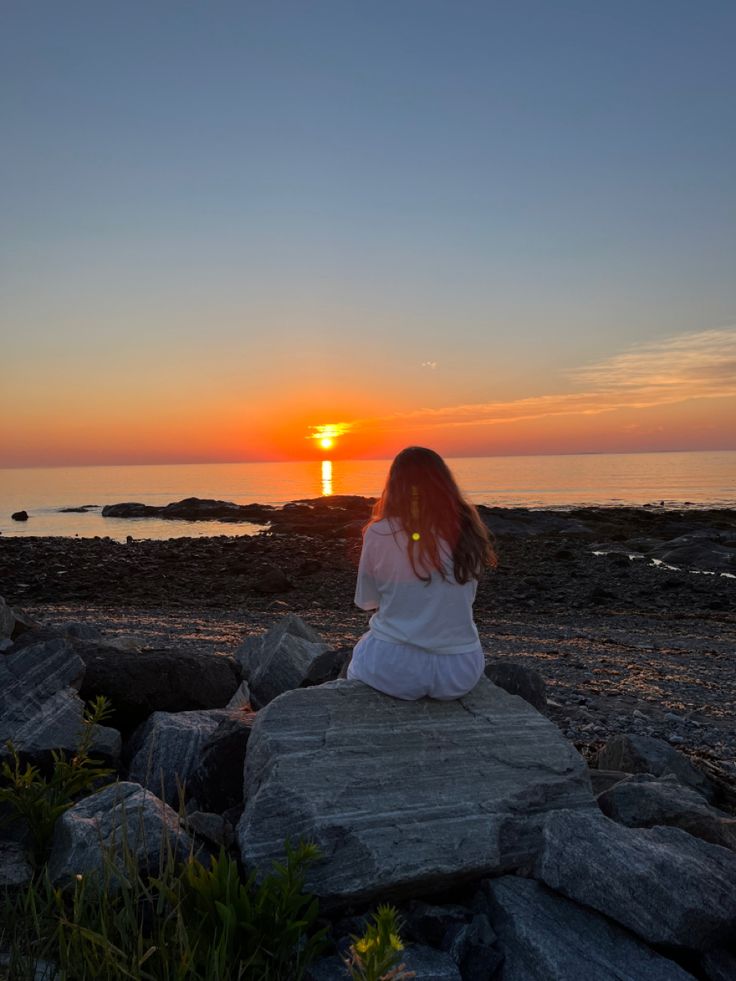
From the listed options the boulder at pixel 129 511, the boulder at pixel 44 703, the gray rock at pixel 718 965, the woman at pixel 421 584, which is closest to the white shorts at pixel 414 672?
the woman at pixel 421 584

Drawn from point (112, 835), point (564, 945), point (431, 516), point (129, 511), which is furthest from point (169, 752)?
point (129, 511)

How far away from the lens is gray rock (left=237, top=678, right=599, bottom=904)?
3.65 meters

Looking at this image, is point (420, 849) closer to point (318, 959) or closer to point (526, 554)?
point (318, 959)

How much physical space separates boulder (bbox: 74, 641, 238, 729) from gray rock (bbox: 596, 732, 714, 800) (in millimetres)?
3124

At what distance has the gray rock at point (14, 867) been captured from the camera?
360 cm

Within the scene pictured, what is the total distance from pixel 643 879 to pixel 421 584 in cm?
227

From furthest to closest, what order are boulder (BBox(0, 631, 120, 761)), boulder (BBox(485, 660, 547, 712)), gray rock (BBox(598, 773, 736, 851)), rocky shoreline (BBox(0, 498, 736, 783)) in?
rocky shoreline (BBox(0, 498, 736, 783)) < boulder (BBox(485, 660, 547, 712)) < boulder (BBox(0, 631, 120, 761)) < gray rock (BBox(598, 773, 736, 851))

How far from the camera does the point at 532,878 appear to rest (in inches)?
147

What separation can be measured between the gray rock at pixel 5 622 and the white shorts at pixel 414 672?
11.9 feet

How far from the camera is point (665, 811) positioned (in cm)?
428

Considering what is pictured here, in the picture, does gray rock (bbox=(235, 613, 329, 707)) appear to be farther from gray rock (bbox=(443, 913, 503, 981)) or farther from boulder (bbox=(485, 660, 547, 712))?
gray rock (bbox=(443, 913, 503, 981))

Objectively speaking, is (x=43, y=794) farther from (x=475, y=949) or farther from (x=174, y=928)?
(x=475, y=949)

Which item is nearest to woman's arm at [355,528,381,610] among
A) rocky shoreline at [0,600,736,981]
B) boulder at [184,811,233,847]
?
rocky shoreline at [0,600,736,981]

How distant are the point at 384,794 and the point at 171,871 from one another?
Result: 1150 millimetres
